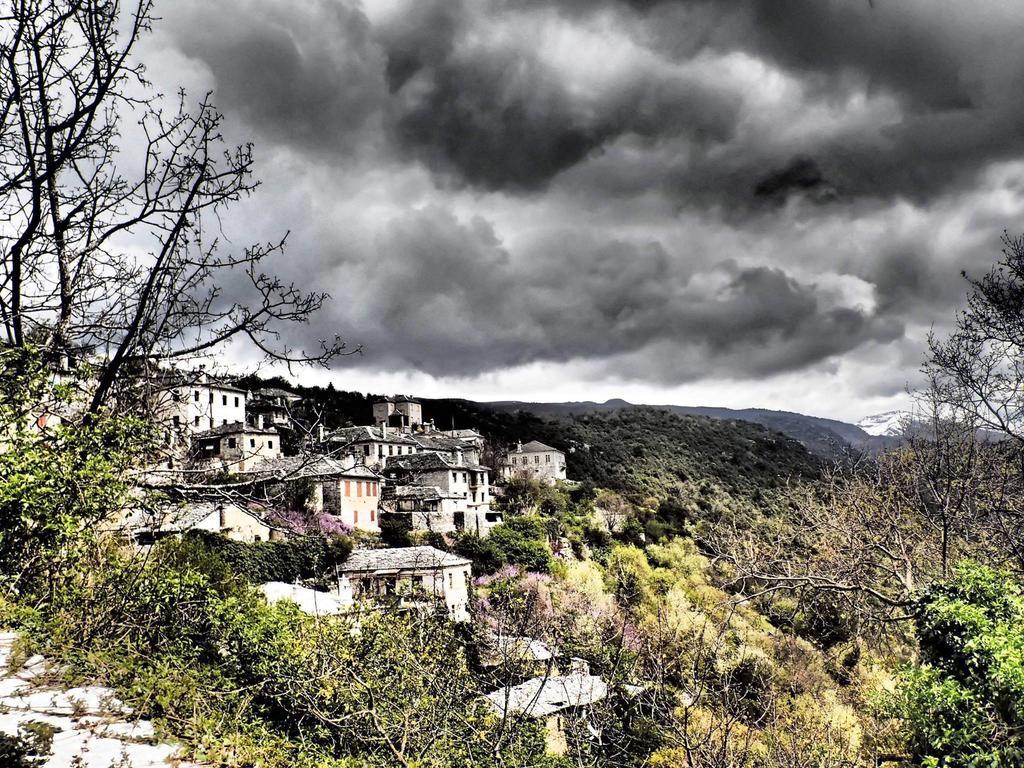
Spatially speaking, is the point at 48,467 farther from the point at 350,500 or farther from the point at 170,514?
the point at 350,500

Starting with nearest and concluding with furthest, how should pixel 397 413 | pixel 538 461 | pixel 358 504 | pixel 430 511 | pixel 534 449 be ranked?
pixel 358 504 < pixel 430 511 < pixel 538 461 < pixel 534 449 < pixel 397 413

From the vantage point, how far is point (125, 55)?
526cm

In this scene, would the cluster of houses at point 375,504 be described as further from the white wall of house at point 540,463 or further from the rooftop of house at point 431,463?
the white wall of house at point 540,463

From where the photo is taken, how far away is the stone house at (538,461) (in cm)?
6788

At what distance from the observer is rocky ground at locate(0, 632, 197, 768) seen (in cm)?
424

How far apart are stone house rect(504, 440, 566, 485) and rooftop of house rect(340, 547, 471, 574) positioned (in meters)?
34.2

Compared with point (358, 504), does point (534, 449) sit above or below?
above

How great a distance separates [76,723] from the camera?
4.68 metres

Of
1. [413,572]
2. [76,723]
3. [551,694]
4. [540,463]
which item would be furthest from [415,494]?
[76,723]

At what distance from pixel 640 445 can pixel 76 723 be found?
93154 mm

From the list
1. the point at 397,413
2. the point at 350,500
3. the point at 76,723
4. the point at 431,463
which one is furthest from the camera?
the point at 397,413

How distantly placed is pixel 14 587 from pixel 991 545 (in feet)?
62.9

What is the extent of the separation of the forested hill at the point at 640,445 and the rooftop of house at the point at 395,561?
31.4 m

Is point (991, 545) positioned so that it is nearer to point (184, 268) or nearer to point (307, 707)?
point (307, 707)
